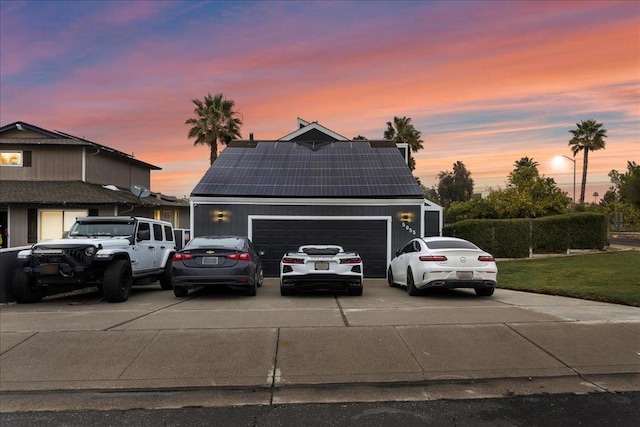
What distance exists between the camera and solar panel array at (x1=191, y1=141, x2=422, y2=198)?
17750 mm

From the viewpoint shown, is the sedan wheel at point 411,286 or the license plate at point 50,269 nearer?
the license plate at point 50,269

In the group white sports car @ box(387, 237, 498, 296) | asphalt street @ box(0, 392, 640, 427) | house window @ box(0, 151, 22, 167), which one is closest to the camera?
asphalt street @ box(0, 392, 640, 427)

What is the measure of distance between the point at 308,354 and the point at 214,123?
34476 mm

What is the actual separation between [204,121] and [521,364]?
3584cm

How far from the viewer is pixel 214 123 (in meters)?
38.1

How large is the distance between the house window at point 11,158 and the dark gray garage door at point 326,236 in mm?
16570

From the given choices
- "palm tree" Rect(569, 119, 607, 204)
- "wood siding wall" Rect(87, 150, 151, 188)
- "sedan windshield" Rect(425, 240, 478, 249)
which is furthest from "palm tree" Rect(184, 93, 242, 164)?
"palm tree" Rect(569, 119, 607, 204)

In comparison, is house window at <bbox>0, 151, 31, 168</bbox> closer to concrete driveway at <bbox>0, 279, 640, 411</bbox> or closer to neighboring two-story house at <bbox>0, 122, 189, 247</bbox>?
neighboring two-story house at <bbox>0, 122, 189, 247</bbox>

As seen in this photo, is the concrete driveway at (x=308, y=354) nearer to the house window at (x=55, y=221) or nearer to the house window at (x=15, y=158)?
the house window at (x=55, y=221)

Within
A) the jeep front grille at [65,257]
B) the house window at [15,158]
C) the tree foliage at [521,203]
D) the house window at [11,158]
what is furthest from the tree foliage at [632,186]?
the house window at [11,158]

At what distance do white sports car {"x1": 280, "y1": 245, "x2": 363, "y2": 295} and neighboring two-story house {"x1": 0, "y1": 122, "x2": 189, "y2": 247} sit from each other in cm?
1401

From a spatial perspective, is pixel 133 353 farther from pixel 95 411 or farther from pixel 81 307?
pixel 81 307

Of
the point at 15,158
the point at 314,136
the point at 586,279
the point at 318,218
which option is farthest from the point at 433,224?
the point at 15,158

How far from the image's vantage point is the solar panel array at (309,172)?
17.8m
